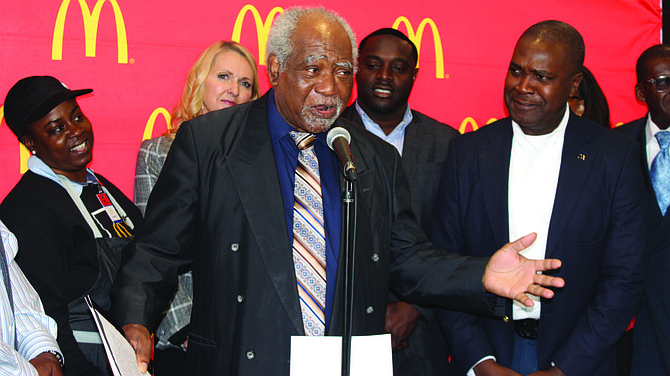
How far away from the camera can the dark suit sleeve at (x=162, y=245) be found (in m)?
1.68

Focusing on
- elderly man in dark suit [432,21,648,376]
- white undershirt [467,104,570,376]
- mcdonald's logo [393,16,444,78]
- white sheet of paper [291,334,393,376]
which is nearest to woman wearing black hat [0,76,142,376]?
white sheet of paper [291,334,393,376]

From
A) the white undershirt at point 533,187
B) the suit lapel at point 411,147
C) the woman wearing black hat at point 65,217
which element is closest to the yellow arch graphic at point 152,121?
the woman wearing black hat at point 65,217

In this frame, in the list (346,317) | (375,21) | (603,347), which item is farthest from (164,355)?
(375,21)

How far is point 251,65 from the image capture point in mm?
3242

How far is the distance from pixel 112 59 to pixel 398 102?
61.6 inches

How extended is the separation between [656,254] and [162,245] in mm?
2276

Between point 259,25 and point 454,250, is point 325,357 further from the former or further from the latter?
point 259,25

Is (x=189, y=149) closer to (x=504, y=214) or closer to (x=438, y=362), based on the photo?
(x=504, y=214)

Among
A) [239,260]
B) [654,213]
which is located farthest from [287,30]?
[654,213]

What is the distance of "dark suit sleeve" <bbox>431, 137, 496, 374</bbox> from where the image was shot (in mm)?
2391

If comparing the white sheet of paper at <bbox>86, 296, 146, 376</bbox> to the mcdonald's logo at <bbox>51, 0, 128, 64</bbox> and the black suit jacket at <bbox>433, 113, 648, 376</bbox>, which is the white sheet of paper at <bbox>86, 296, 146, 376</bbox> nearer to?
the black suit jacket at <bbox>433, 113, 648, 376</bbox>

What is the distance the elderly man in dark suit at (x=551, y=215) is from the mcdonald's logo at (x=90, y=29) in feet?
6.20

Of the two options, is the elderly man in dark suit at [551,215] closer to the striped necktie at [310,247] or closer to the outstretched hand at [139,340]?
the striped necktie at [310,247]

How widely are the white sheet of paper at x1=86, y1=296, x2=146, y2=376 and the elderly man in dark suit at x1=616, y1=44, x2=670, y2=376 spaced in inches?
94.4
